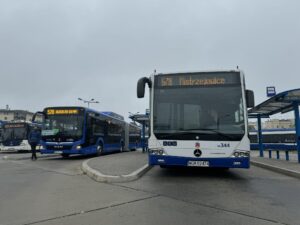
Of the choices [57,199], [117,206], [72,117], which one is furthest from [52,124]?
[117,206]

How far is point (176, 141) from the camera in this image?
8523 mm

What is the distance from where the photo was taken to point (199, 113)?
857 cm

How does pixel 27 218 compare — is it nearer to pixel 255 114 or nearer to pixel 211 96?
pixel 211 96

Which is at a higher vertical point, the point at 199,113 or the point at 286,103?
the point at 286,103

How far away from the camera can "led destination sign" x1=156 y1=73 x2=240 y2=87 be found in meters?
8.91

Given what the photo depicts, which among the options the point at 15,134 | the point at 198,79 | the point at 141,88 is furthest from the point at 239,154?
the point at 15,134

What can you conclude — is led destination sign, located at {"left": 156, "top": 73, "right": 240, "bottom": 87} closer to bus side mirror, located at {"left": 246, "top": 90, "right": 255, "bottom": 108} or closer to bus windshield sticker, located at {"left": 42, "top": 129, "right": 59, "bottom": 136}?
bus side mirror, located at {"left": 246, "top": 90, "right": 255, "bottom": 108}

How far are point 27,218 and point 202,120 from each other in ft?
17.7

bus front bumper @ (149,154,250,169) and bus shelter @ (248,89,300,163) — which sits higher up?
bus shelter @ (248,89,300,163)

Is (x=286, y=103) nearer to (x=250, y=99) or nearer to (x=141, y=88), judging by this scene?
(x=250, y=99)

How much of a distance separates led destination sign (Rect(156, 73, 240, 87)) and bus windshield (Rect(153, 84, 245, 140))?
0.15m

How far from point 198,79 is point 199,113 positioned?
120 cm

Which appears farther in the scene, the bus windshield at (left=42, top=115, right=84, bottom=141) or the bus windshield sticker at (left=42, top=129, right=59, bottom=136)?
the bus windshield sticker at (left=42, top=129, right=59, bottom=136)

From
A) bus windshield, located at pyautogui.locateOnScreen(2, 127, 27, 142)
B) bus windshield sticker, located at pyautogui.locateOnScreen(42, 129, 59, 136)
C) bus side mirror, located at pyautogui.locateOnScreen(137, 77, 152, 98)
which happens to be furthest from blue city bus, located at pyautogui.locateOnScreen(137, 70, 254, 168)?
bus windshield, located at pyautogui.locateOnScreen(2, 127, 27, 142)
